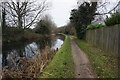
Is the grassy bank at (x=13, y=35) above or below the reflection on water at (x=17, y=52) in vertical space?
above

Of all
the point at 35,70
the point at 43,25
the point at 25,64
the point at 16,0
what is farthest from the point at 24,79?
the point at 43,25

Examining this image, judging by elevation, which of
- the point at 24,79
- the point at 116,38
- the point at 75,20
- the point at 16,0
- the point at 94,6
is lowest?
the point at 24,79

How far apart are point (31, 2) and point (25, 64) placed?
74.8 feet

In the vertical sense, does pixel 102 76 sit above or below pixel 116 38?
below

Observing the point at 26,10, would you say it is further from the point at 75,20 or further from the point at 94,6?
the point at 94,6

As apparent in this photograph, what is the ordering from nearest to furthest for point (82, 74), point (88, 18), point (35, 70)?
1. point (82, 74)
2. point (35, 70)
3. point (88, 18)

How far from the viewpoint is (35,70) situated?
5.96m

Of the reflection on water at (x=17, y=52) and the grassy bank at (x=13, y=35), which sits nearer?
the reflection on water at (x=17, y=52)

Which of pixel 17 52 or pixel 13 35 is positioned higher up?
pixel 13 35

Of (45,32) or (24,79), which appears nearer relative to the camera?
(24,79)

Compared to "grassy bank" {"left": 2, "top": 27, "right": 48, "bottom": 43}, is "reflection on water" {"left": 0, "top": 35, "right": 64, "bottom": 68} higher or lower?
lower

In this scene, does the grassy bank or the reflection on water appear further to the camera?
the grassy bank

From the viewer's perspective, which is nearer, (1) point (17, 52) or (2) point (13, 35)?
(1) point (17, 52)

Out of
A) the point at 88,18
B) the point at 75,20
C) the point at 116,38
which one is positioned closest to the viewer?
the point at 116,38
